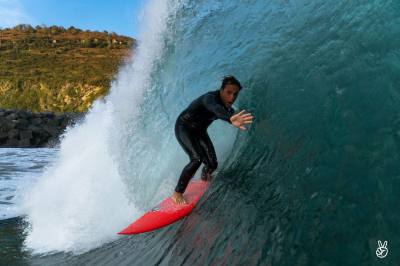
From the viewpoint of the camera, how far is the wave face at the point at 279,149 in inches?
140

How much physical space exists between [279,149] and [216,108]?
676 millimetres

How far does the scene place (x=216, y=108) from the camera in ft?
14.3

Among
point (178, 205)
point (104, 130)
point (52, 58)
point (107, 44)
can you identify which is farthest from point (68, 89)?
point (178, 205)

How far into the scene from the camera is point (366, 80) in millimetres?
4398

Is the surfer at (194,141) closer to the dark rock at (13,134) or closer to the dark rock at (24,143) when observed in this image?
the dark rock at (24,143)

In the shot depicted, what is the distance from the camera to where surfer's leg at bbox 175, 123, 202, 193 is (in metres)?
4.90

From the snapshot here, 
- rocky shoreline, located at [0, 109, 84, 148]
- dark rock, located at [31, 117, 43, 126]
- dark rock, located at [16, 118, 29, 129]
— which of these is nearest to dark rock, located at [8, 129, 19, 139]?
rocky shoreline, located at [0, 109, 84, 148]

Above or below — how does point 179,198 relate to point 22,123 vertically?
below

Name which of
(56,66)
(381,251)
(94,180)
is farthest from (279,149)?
(56,66)

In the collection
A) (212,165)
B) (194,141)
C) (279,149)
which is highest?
(194,141)

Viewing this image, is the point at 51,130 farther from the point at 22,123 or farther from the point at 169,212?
the point at 169,212

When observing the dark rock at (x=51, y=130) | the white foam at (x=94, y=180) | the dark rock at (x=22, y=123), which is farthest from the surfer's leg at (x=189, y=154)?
the dark rock at (x=22, y=123)

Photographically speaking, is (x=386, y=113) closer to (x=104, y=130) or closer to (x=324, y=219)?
(x=324, y=219)

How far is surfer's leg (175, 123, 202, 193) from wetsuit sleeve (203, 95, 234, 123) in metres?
0.53
